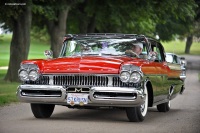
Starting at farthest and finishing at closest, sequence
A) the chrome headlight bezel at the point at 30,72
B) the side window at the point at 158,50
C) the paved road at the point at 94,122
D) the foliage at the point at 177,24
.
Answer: the foliage at the point at 177,24 < the side window at the point at 158,50 < the chrome headlight bezel at the point at 30,72 < the paved road at the point at 94,122

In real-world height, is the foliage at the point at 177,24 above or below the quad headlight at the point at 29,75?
above

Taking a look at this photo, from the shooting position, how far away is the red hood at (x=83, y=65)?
9391mm

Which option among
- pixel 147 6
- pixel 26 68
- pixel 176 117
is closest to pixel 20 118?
pixel 26 68

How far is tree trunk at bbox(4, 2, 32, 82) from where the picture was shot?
23156 millimetres

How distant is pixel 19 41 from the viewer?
76.7 feet

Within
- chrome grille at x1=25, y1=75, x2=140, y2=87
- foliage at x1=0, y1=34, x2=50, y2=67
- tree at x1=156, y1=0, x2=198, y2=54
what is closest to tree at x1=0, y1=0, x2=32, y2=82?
foliage at x1=0, y1=34, x2=50, y2=67

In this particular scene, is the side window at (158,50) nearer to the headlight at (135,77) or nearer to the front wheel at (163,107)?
the front wheel at (163,107)

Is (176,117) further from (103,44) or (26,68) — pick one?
(26,68)

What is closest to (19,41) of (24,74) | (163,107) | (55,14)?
(55,14)

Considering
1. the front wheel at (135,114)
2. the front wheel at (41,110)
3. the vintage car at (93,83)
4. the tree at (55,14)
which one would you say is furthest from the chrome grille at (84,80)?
the tree at (55,14)

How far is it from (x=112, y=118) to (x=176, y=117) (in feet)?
4.97

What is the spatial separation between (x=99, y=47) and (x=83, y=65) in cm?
146

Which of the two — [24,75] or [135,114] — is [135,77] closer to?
[135,114]

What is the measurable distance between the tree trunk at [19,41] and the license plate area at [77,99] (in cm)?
1408
